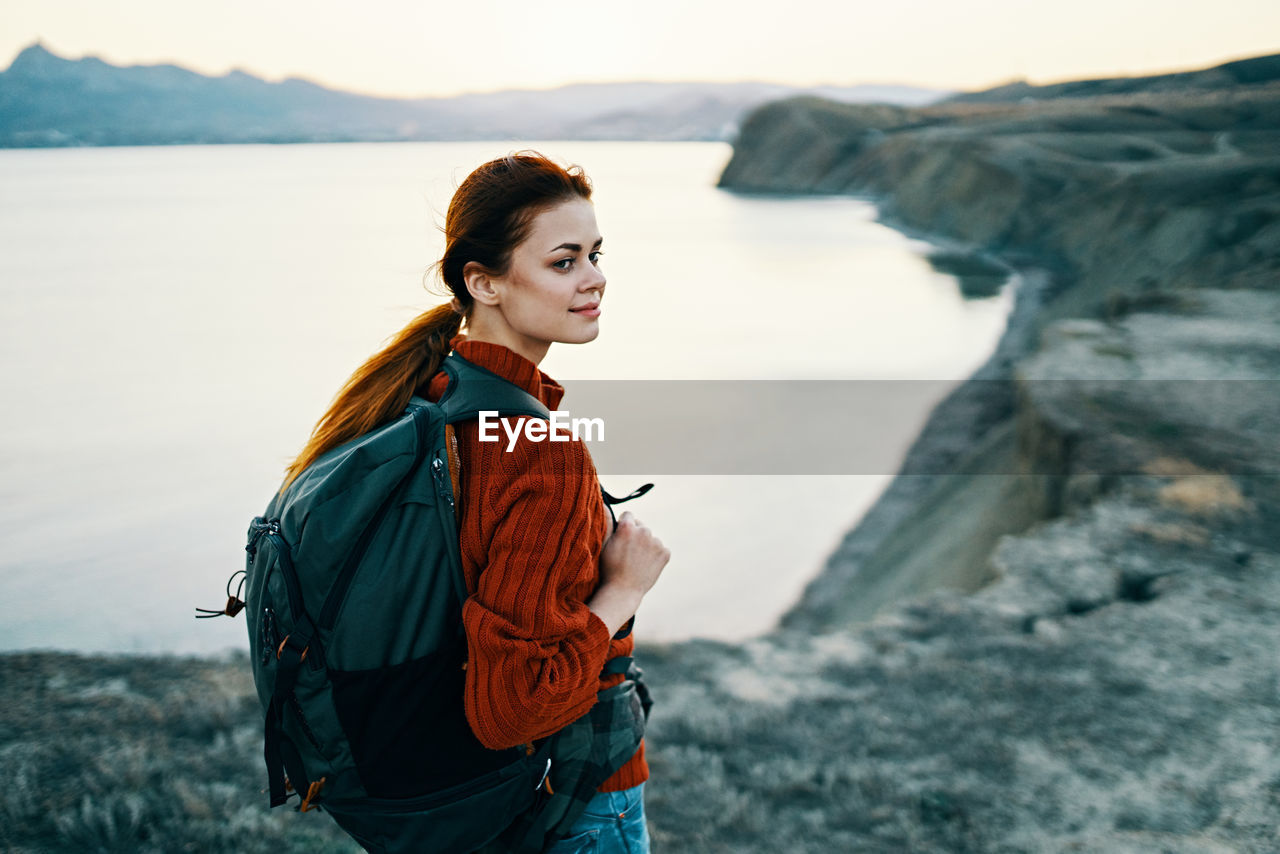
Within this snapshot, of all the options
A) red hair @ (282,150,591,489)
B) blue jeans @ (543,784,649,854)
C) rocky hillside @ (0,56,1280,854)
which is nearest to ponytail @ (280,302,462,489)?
red hair @ (282,150,591,489)

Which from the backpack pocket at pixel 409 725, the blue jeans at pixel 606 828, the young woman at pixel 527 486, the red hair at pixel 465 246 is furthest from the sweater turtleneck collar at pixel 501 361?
the blue jeans at pixel 606 828

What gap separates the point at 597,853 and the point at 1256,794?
3.39m

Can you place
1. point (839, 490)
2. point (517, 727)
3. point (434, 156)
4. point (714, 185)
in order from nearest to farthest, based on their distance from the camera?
point (517, 727), point (839, 490), point (714, 185), point (434, 156)

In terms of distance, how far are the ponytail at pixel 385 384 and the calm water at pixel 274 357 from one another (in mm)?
278

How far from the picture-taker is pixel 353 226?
6531cm

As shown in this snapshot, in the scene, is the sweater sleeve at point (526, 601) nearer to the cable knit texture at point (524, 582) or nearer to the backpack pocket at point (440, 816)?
the cable knit texture at point (524, 582)

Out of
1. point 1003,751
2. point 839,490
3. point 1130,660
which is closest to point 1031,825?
point 1003,751

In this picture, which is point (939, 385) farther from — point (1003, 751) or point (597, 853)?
point (597, 853)

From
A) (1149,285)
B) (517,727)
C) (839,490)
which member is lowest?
(839,490)

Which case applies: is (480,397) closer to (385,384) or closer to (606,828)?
(385,384)

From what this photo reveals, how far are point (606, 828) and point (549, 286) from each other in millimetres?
1082

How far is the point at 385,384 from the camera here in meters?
1.63

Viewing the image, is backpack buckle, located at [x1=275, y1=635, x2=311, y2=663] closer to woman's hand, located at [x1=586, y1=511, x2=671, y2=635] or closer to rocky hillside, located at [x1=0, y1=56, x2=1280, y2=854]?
woman's hand, located at [x1=586, y1=511, x2=671, y2=635]

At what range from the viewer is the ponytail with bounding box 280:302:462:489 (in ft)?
5.20
